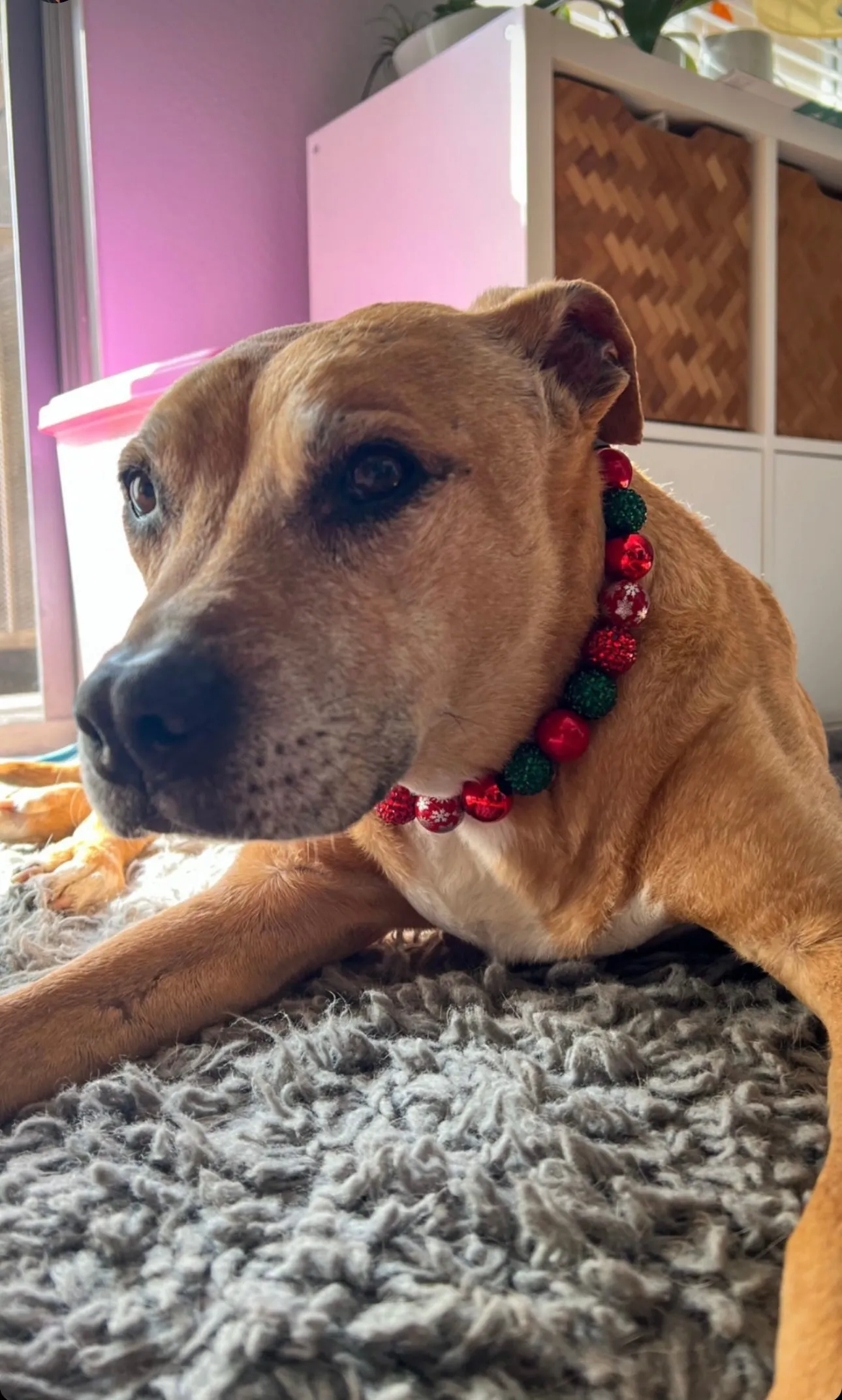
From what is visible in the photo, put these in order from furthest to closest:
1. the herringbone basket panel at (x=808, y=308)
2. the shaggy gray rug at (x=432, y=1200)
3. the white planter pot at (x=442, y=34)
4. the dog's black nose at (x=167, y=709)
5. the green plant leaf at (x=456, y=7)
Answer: the herringbone basket panel at (x=808, y=308)
the green plant leaf at (x=456, y=7)
the white planter pot at (x=442, y=34)
the dog's black nose at (x=167, y=709)
the shaggy gray rug at (x=432, y=1200)

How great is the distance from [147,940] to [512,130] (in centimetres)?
170

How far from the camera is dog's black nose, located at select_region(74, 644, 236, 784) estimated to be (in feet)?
2.31

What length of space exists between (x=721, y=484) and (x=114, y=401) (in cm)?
136

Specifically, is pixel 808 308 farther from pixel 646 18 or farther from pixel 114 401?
pixel 114 401

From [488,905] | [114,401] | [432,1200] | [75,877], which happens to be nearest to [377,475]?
[488,905]

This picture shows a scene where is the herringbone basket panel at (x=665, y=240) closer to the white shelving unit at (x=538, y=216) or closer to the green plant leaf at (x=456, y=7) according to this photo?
the white shelving unit at (x=538, y=216)

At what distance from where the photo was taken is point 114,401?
1.87 meters

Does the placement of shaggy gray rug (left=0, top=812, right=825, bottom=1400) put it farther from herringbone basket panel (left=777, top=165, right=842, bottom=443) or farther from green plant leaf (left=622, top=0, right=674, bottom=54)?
green plant leaf (left=622, top=0, right=674, bottom=54)

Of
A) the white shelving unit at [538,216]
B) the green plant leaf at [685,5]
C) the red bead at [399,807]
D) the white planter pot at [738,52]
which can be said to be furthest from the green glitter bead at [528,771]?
the white planter pot at [738,52]

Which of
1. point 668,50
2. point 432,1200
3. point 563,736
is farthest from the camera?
point 668,50

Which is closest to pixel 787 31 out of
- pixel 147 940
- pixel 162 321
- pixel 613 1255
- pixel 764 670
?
pixel 162 321

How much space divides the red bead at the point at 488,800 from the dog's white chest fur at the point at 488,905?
0.09 ft

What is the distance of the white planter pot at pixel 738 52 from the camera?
2.47 m

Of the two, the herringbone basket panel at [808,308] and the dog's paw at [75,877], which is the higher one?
the herringbone basket panel at [808,308]
